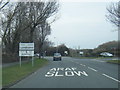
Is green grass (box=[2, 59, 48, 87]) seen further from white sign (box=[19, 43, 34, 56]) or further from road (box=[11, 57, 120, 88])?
white sign (box=[19, 43, 34, 56])

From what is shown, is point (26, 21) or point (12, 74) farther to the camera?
point (26, 21)

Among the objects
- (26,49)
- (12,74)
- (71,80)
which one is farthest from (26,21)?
(71,80)

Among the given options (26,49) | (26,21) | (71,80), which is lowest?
(71,80)

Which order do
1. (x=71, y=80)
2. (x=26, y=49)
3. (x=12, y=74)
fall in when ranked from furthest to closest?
(x=26, y=49), (x=12, y=74), (x=71, y=80)

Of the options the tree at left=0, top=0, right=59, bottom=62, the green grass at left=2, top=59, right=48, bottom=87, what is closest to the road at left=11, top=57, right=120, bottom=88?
the green grass at left=2, top=59, right=48, bottom=87

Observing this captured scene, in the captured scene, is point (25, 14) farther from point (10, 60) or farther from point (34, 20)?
point (10, 60)

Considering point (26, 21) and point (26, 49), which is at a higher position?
point (26, 21)

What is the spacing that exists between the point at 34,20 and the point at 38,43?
22.1 m

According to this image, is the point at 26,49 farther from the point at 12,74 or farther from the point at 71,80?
the point at 71,80

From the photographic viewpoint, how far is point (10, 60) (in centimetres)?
3944

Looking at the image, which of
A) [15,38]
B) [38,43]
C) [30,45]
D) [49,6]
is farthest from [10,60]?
[38,43]

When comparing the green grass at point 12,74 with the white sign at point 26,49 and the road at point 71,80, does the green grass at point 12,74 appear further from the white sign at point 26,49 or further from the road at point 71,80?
the white sign at point 26,49

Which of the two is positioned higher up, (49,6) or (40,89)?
(49,6)

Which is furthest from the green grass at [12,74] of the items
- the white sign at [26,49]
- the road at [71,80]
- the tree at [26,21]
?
the tree at [26,21]
